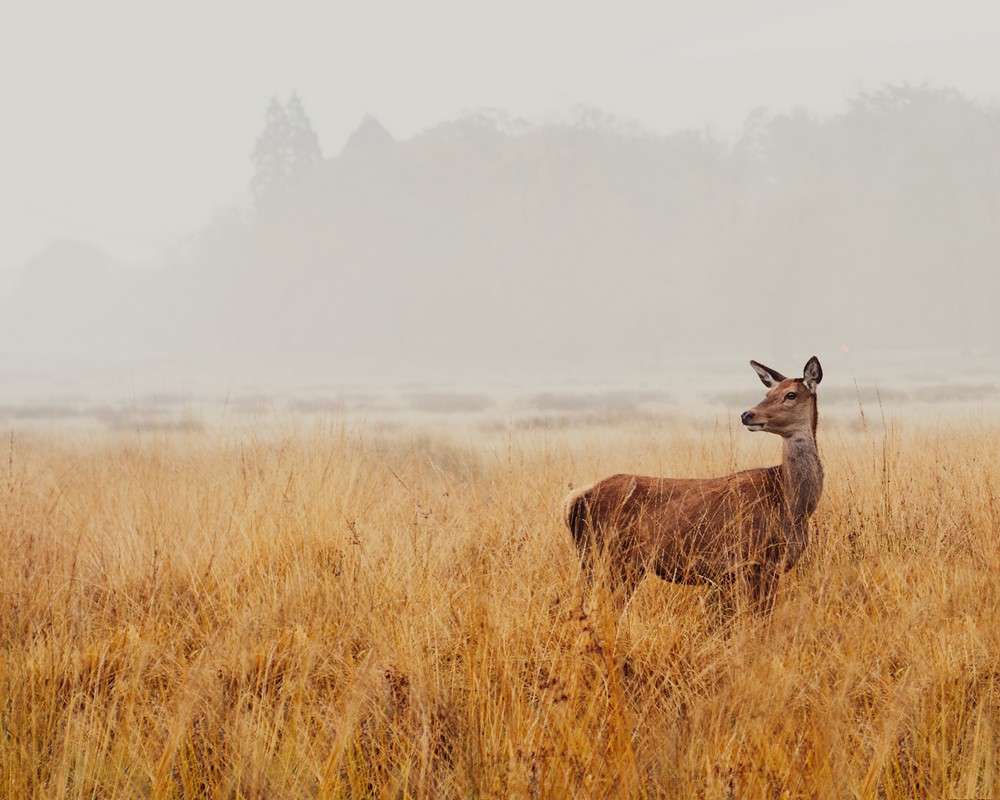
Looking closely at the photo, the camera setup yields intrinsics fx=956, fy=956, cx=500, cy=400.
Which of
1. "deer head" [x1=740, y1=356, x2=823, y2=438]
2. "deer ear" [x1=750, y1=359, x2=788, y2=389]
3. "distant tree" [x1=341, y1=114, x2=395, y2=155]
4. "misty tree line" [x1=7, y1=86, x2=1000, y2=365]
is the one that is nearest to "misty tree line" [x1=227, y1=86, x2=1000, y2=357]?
"misty tree line" [x1=7, y1=86, x2=1000, y2=365]

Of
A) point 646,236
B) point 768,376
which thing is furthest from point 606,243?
point 768,376

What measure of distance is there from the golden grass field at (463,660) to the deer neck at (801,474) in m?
0.42

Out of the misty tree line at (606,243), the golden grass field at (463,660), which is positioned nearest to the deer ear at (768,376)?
the golden grass field at (463,660)

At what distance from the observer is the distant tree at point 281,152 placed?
7362cm

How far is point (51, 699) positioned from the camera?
399 cm

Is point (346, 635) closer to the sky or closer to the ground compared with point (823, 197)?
closer to the ground

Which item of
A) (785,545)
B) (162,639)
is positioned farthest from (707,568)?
(162,639)

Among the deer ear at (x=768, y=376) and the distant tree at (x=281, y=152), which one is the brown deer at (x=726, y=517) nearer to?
the deer ear at (x=768, y=376)

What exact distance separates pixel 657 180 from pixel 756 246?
3066cm

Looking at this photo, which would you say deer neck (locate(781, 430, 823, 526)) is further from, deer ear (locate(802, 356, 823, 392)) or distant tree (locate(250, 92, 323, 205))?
distant tree (locate(250, 92, 323, 205))

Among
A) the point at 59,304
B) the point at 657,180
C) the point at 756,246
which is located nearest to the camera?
the point at 756,246

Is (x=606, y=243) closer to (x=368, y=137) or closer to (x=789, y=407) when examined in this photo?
(x=368, y=137)

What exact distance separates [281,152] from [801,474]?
74.3 m

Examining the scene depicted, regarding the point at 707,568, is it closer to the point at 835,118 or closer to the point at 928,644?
the point at 928,644
